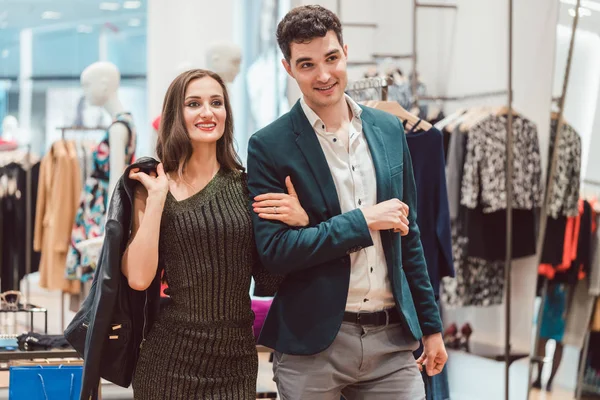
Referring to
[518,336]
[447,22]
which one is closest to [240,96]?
[447,22]

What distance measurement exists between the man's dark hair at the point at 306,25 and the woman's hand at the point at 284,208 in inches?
15.9

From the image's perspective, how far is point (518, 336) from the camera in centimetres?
572

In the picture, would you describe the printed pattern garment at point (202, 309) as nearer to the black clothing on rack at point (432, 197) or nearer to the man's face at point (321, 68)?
the man's face at point (321, 68)

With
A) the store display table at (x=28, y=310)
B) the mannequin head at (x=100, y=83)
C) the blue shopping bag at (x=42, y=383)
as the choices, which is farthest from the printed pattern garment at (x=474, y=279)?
the blue shopping bag at (x=42, y=383)

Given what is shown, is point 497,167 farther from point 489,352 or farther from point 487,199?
point 489,352

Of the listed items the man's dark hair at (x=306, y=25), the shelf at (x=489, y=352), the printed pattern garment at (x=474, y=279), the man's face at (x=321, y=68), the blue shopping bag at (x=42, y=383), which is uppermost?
the man's dark hair at (x=306, y=25)

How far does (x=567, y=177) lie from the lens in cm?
446

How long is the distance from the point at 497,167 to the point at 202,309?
3.55 m

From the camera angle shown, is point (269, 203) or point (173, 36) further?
point (173, 36)

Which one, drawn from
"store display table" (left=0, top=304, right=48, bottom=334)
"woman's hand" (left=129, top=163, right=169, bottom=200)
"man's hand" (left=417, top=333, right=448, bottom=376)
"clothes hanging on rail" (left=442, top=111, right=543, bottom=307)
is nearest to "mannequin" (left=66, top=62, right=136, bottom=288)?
"store display table" (left=0, top=304, right=48, bottom=334)

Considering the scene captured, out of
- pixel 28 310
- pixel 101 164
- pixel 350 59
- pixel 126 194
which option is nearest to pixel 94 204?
pixel 101 164

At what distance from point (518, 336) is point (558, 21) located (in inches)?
83.0

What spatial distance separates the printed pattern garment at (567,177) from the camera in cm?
436

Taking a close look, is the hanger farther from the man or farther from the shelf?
the shelf
